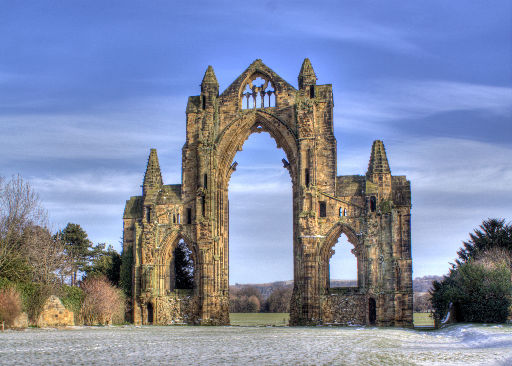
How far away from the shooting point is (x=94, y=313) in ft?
123

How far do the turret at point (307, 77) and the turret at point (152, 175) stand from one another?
35.2 feet

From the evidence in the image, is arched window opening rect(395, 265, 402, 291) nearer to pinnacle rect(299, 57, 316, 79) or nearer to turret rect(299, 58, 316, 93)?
turret rect(299, 58, 316, 93)

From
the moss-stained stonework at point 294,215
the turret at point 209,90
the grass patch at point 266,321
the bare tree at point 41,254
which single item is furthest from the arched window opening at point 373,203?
the bare tree at point 41,254

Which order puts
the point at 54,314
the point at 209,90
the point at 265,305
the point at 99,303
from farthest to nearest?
the point at 265,305 → the point at 209,90 → the point at 99,303 → the point at 54,314

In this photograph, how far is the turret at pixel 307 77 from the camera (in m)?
41.3

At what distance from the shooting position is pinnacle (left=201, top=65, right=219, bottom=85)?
141 ft

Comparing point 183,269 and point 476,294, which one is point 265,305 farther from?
point 476,294

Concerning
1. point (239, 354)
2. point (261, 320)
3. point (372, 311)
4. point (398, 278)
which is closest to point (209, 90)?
point (398, 278)

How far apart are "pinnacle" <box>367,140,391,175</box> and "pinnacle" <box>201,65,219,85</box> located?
11306 mm

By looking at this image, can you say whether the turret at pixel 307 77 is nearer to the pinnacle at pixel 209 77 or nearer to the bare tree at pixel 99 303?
the pinnacle at pixel 209 77

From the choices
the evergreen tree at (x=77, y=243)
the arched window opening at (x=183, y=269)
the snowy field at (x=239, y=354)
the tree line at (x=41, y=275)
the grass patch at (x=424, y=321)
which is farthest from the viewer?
the evergreen tree at (x=77, y=243)

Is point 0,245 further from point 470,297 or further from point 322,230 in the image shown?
point 470,297

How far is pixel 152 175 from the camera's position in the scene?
42812 millimetres

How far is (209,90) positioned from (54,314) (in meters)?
17.4
